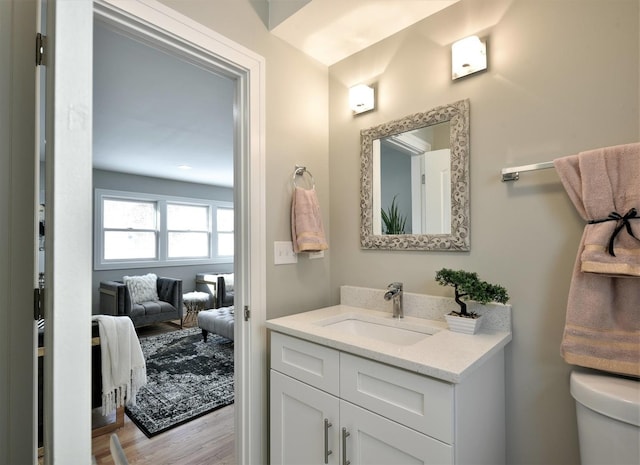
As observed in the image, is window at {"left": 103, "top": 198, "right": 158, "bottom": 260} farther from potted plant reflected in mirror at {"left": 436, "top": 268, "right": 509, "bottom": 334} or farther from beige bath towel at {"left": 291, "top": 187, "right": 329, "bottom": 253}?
potted plant reflected in mirror at {"left": 436, "top": 268, "right": 509, "bottom": 334}

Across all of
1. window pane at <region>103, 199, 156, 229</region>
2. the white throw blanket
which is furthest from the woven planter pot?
window pane at <region>103, 199, 156, 229</region>

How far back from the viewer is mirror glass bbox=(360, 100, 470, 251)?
1.47 meters

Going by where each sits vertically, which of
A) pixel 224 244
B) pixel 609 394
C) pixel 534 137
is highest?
pixel 534 137

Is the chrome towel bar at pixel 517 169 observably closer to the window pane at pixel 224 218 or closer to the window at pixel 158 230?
the window at pixel 158 230

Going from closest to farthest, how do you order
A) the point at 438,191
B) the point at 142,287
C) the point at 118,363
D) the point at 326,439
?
the point at 326,439 → the point at 438,191 → the point at 118,363 → the point at 142,287

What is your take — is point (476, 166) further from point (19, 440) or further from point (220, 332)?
point (220, 332)

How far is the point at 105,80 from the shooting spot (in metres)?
2.33

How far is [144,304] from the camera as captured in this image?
15.4 ft

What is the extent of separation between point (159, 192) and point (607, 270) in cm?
596

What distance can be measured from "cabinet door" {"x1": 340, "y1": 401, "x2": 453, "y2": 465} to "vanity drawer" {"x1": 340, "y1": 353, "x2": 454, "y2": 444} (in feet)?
0.08

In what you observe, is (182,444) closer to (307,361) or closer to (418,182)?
(307,361)

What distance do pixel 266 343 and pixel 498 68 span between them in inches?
64.0

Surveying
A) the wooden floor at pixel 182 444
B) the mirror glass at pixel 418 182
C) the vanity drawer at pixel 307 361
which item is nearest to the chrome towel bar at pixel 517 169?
the mirror glass at pixel 418 182

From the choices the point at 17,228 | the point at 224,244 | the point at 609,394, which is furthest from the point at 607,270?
the point at 224,244
